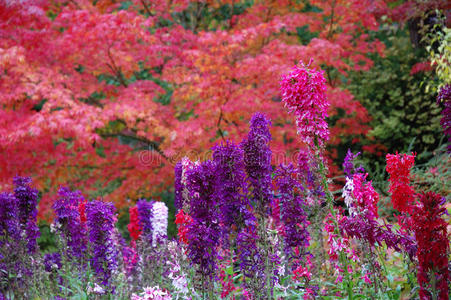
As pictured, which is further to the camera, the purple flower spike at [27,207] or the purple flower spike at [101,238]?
the purple flower spike at [27,207]

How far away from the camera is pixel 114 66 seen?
984cm

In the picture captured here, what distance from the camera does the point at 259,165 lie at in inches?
139

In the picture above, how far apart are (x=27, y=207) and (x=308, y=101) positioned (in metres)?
3.19

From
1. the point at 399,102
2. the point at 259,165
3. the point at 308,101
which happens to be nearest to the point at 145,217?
the point at 259,165

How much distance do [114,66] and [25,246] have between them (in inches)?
231

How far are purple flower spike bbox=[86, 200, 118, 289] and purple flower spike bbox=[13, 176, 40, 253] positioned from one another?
3.32ft

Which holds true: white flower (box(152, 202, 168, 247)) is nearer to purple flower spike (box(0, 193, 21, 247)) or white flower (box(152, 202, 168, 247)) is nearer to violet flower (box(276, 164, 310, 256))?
purple flower spike (box(0, 193, 21, 247))

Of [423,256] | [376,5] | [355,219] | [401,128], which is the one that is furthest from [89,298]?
[401,128]

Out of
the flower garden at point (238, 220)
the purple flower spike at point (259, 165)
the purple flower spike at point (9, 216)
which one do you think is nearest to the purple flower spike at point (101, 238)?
the flower garden at point (238, 220)

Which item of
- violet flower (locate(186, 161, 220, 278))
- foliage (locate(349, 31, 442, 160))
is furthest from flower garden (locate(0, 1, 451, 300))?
foliage (locate(349, 31, 442, 160))

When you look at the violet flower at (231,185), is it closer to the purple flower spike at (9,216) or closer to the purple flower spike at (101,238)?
the purple flower spike at (101,238)

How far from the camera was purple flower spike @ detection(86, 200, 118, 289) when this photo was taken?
161 inches

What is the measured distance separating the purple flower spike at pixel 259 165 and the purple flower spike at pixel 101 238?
1426 millimetres

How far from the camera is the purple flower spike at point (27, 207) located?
15.6 ft
